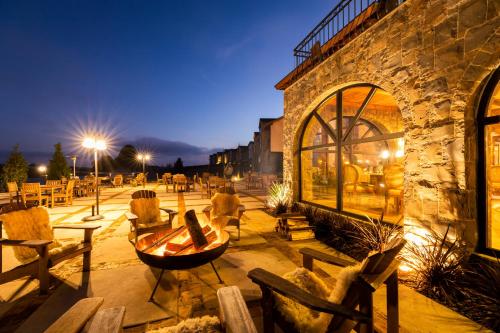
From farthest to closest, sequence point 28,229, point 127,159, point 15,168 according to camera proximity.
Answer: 1. point 127,159
2. point 15,168
3. point 28,229

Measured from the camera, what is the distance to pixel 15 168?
11.7 m

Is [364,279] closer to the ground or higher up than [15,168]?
closer to the ground

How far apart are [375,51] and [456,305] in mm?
3657

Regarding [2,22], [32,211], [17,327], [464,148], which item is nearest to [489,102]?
[464,148]

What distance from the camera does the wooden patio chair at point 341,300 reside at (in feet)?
4.06

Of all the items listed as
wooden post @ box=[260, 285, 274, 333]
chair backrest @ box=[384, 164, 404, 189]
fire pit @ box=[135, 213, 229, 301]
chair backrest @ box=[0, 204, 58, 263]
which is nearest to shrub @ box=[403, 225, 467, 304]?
chair backrest @ box=[384, 164, 404, 189]

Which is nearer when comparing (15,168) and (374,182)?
(374,182)

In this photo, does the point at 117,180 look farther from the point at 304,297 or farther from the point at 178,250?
the point at 304,297

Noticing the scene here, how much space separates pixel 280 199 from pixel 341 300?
4.65m

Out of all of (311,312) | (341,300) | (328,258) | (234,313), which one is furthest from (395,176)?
(234,313)

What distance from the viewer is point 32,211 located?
2.98m

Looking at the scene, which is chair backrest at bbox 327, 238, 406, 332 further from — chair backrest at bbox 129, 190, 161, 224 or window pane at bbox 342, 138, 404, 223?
chair backrest at bbox 129, 190, 161, 224

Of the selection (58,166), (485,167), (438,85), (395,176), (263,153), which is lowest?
(395,176)

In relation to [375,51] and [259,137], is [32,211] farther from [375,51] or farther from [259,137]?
[259,137]
